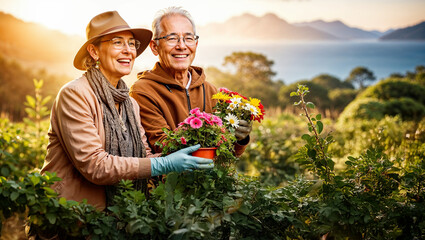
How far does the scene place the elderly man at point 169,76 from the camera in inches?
109

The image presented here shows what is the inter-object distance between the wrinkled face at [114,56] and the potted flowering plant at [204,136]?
0.55 meters

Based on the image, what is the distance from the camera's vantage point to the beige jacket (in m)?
1.96

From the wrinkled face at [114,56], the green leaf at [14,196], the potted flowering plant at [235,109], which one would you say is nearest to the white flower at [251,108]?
the potted flowering plant at [235,109]

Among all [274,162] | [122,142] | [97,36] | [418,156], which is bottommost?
[274,162]

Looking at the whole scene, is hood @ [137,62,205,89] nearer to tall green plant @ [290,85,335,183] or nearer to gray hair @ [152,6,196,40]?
gray hair @ [152,6,196,40]

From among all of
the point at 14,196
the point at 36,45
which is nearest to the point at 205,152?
the point at 14,196

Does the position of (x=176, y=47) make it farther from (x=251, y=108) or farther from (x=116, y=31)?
(x=251, y=108)

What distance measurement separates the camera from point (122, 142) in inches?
87.2

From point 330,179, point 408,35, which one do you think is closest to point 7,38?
point 330,179

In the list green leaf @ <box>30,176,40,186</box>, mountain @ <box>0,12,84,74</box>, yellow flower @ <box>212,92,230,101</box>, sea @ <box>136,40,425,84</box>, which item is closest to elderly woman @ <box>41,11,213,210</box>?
green leaf @ <box>30,176,40,186</box>

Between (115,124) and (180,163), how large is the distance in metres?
0.51

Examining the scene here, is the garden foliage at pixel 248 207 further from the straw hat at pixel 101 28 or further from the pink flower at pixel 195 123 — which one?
the straw hat at pixel 101 28

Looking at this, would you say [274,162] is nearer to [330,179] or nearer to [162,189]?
[330,179]

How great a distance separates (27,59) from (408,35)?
26566 millimetres
